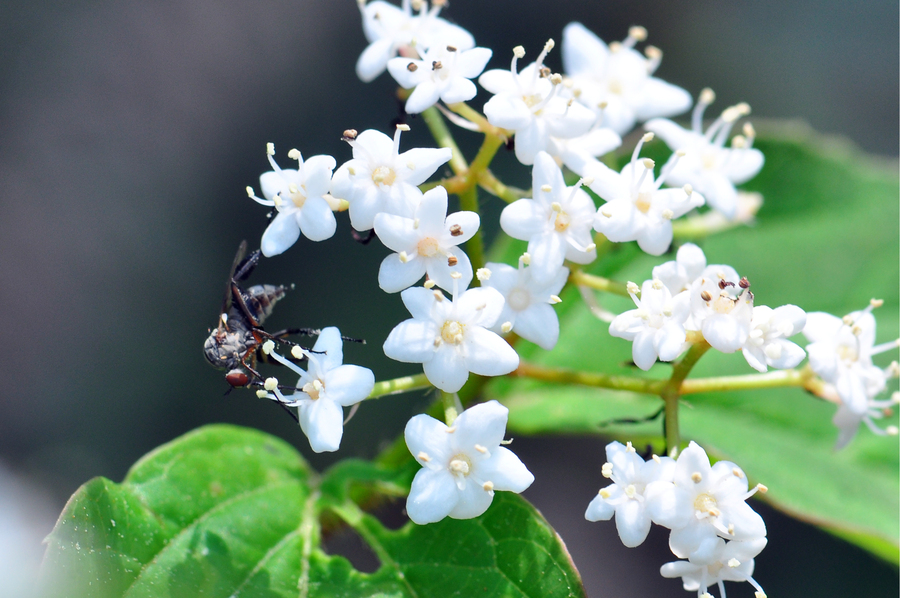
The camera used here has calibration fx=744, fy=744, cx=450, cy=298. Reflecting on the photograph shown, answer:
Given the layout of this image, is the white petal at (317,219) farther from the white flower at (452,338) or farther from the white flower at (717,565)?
the white flower at (717,565)

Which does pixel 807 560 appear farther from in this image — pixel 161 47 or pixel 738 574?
pixel 161 47

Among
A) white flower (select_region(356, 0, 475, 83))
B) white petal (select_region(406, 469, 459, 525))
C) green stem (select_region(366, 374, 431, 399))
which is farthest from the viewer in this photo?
white flower (select_region(356, 0, 475, 83))

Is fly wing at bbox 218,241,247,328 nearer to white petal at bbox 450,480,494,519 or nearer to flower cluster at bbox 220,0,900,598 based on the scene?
flower cluster at bbox 220,0,900,598

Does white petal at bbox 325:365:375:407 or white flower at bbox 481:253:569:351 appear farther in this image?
white flower at bbox 481:253:569:351

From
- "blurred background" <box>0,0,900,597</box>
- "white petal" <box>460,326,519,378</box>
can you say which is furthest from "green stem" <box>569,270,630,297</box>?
"blurred background" <box>0,0,900,597</box>

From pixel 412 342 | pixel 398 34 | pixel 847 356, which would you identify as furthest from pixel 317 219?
pixel 847 356

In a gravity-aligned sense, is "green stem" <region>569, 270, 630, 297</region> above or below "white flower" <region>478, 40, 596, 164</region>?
below
